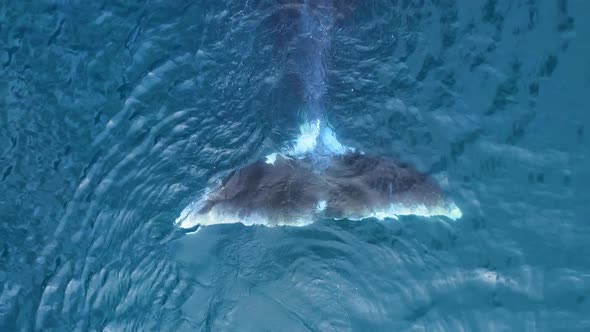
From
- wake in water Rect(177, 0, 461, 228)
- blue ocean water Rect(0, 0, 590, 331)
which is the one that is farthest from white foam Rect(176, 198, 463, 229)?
blue ocean water Rect(0, 0, 590, 331)

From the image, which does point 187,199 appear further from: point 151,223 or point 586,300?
point 586,300

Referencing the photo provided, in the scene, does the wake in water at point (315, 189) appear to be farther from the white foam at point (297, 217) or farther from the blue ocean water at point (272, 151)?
the blue ocean water at point (272, 151)

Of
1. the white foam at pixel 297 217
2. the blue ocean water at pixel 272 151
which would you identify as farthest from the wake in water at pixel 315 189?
the blue ocean water at pixel 272 151

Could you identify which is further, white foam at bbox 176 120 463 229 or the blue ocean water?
white foam at bbox 176 120 463 229

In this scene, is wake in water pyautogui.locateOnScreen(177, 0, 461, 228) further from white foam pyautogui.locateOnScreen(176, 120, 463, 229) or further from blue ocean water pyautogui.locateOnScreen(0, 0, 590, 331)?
blue ocean water pyautogui.locateOnScreen(0, 0, 590, 331)

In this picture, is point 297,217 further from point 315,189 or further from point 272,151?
point 272,151

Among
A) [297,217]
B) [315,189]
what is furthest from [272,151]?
[297,217]
